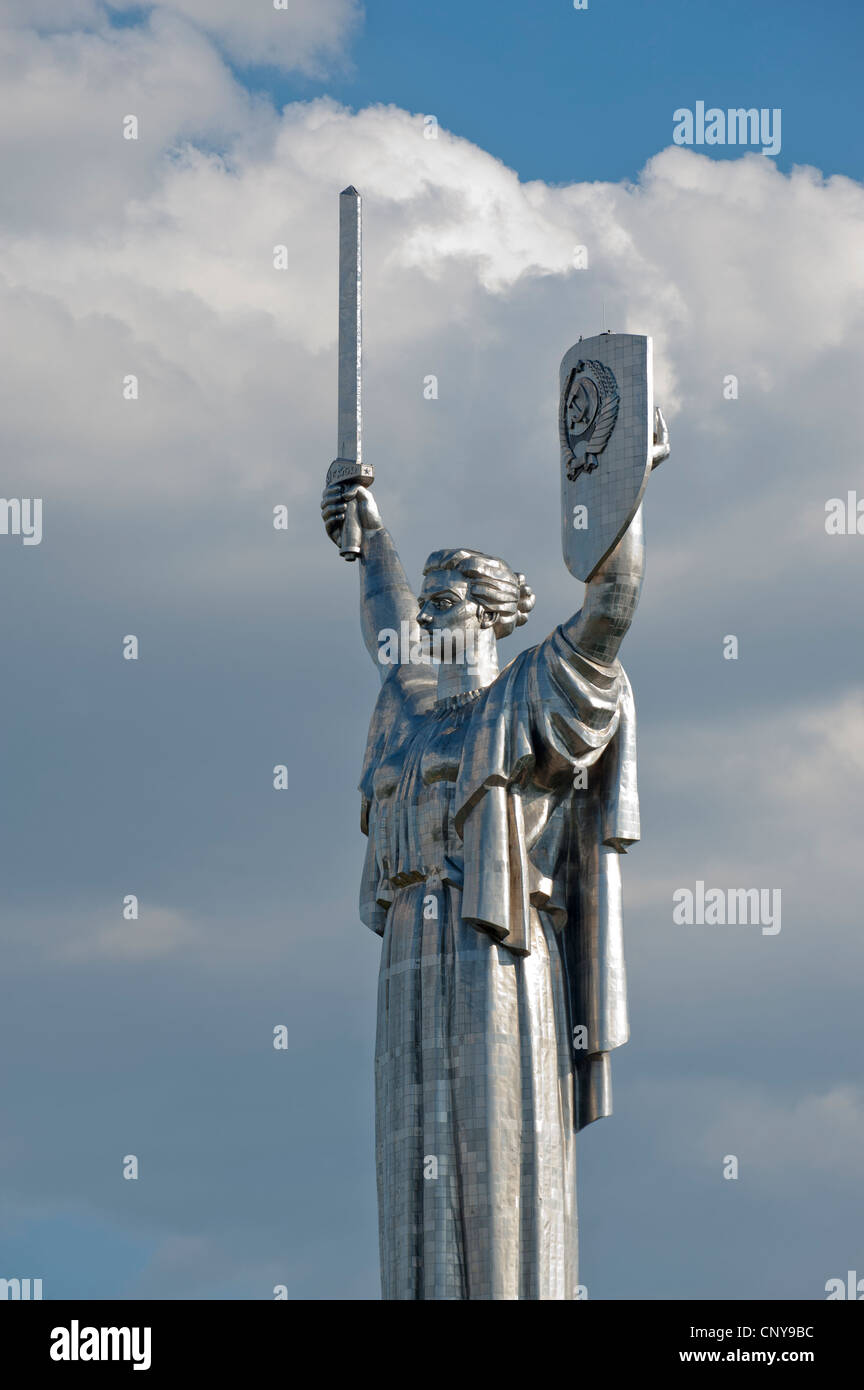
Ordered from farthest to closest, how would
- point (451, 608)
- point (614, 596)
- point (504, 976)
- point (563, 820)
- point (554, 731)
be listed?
point (451, 608) < point (563, 820) < point (554, 731) < point (504, 976) < point (614, 596)

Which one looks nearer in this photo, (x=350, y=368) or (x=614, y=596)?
(x=614, y=596)

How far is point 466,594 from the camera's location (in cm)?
2353

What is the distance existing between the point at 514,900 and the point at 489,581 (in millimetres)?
2698

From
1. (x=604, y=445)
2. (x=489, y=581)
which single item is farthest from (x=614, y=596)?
(x=489, y=581)

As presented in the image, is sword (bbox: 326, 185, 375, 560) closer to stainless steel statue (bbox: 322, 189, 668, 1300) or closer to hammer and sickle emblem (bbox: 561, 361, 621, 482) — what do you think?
stainless steel statue (bbox: 322, 189, 668, 1300)

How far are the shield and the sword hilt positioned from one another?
3.55 metres

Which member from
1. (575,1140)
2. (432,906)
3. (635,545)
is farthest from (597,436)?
(575,1140)

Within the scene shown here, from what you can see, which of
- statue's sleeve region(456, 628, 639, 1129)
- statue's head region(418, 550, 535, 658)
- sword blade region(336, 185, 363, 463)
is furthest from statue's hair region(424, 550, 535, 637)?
sword blade region(336, 185, 363, 463)

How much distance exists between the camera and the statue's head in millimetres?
23516

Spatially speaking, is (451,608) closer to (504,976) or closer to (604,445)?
(604,445)

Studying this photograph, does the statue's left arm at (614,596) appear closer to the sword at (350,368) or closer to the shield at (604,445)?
the shield at (604,445)

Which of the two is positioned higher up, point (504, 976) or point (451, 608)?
point (451, 608)
